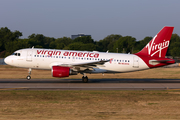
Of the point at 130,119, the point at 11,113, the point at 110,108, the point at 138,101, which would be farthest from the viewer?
the point at 138,101

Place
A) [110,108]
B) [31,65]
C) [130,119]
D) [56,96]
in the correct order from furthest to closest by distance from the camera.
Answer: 1. [31,65]
2. [56,96]
3. [110,108]
4. [130,119]

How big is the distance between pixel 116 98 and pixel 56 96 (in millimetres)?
4815

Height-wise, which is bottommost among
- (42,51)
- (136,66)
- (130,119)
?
(130,119)

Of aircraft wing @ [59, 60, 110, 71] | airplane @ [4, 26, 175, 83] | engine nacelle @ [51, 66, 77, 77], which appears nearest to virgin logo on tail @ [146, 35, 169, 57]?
airplane @ [4, 26, 175, 83]

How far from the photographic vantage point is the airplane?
29.4 m

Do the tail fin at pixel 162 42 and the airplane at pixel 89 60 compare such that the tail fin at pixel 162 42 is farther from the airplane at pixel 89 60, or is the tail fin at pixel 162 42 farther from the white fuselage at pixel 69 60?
the white fuselage at pixel 69 60

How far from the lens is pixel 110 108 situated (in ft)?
51.4

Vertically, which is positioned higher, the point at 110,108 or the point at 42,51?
the point at 42,51

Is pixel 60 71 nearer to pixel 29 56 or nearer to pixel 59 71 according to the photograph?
pixel 59 71

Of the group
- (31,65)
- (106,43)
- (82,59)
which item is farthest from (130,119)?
(106,43)

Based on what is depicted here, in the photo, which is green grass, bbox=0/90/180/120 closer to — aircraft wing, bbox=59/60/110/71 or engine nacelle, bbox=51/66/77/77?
engine nacelle, bbox=51/66/77/77

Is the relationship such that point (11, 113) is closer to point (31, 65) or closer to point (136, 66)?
point (31, 65)

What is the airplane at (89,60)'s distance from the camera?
29438mm

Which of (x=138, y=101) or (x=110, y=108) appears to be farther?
(x=138, y=101)
